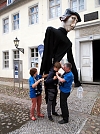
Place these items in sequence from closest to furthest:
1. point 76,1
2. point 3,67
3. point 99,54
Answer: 1. point 76,1
2. point 99,54
3. point 3,67

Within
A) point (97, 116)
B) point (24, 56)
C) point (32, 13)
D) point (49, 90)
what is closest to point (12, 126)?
point (49, 90)

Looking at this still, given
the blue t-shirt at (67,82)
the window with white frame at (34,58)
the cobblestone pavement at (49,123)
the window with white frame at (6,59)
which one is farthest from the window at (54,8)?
the blue t-shirt at (67,82)

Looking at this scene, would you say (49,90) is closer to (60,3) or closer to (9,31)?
(60,3)

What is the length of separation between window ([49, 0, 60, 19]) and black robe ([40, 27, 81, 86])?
741 cm

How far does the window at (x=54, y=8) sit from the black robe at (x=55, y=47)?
7410 millimetres

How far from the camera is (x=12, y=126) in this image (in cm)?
320

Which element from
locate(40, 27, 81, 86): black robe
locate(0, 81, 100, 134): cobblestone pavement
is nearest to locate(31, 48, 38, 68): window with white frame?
locate(0, 81, 100, 134): cobblestone pavement

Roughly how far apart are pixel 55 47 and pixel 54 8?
26.0 feet

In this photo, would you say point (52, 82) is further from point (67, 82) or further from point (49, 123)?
point (49, 123)

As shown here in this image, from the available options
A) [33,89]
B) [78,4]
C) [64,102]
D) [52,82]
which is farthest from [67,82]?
[78,4]

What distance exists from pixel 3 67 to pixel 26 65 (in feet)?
11.6

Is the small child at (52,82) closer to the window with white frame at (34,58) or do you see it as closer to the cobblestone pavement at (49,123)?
the cobblestone pavement at (49,123)

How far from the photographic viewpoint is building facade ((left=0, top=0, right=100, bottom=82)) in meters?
8.73

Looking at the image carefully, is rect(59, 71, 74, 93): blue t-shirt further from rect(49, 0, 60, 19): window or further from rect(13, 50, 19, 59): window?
rect(13, 50, 19, 59): window
